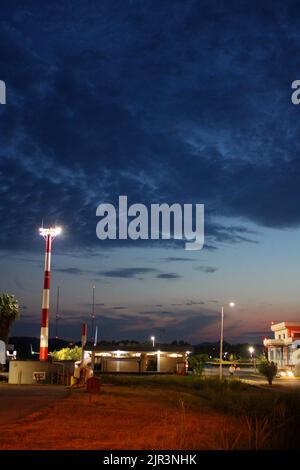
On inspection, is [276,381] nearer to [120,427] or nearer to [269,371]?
[269,371]

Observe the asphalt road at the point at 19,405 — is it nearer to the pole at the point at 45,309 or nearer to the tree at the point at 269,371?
the pole at the point at 45,309

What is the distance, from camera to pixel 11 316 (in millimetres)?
74312

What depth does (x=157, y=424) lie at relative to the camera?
60.8 feet

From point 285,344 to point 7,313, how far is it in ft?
117

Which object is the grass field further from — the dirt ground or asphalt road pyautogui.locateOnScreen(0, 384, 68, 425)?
asphalt road pyautogui.locateOnScreen(0, 384, 68, 425)

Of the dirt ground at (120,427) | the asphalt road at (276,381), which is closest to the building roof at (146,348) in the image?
the asphalt road at (276,381)

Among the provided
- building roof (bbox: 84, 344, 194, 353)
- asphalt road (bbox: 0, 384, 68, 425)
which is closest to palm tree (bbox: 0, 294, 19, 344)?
building roof (bbox: 84, 344, 194, 353)

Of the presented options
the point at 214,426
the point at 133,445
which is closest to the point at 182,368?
the point at 214,426

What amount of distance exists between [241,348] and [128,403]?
160 metres

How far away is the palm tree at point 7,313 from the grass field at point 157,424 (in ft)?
148

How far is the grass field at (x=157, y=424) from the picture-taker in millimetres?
14094

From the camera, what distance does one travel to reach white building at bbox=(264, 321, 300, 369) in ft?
262

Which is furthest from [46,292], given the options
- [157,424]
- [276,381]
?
[157,424]
